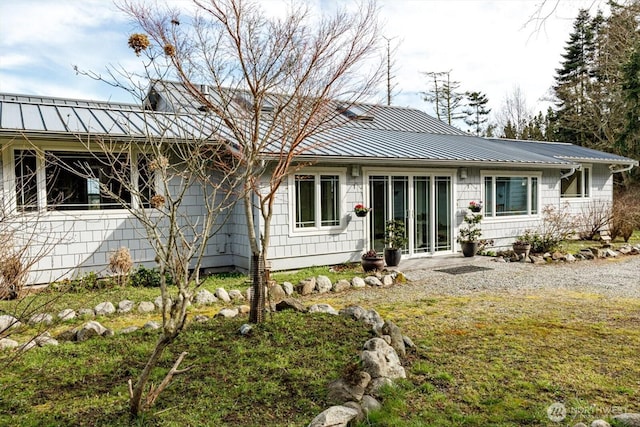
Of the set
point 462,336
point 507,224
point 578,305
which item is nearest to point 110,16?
point 462,336

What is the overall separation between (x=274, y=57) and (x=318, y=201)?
11.2ft

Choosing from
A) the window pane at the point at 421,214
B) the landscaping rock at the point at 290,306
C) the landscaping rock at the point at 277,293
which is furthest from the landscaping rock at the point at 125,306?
the window pane at the point at 421,214

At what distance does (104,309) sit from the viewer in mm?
6125

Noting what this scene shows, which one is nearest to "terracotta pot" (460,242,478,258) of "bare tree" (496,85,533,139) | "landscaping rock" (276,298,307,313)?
"landscaping rock" (276,298,307,313)

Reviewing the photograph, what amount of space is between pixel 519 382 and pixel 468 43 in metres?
10.0

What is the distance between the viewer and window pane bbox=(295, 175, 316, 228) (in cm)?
928

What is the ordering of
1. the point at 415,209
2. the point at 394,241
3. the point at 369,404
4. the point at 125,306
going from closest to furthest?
1. the point at 369,404
2. the point at 125,306
3. the point at 394,241
4. the point at 415,209

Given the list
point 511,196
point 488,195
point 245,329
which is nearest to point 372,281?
point 245,329

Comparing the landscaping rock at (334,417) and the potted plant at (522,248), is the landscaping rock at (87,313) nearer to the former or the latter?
the landscaping rock at (334,417)

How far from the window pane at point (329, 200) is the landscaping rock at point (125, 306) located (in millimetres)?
4312

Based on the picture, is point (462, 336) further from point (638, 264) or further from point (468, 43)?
point (468, 43)

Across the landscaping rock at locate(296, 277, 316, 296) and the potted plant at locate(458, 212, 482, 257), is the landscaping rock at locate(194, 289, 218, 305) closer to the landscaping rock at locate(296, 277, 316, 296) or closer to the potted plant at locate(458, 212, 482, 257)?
the landscaping rock at locate(296, 277, 316, 296)

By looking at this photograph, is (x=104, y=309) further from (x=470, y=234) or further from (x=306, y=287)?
(x=470, y=234)

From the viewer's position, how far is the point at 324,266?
9586 millimetres
